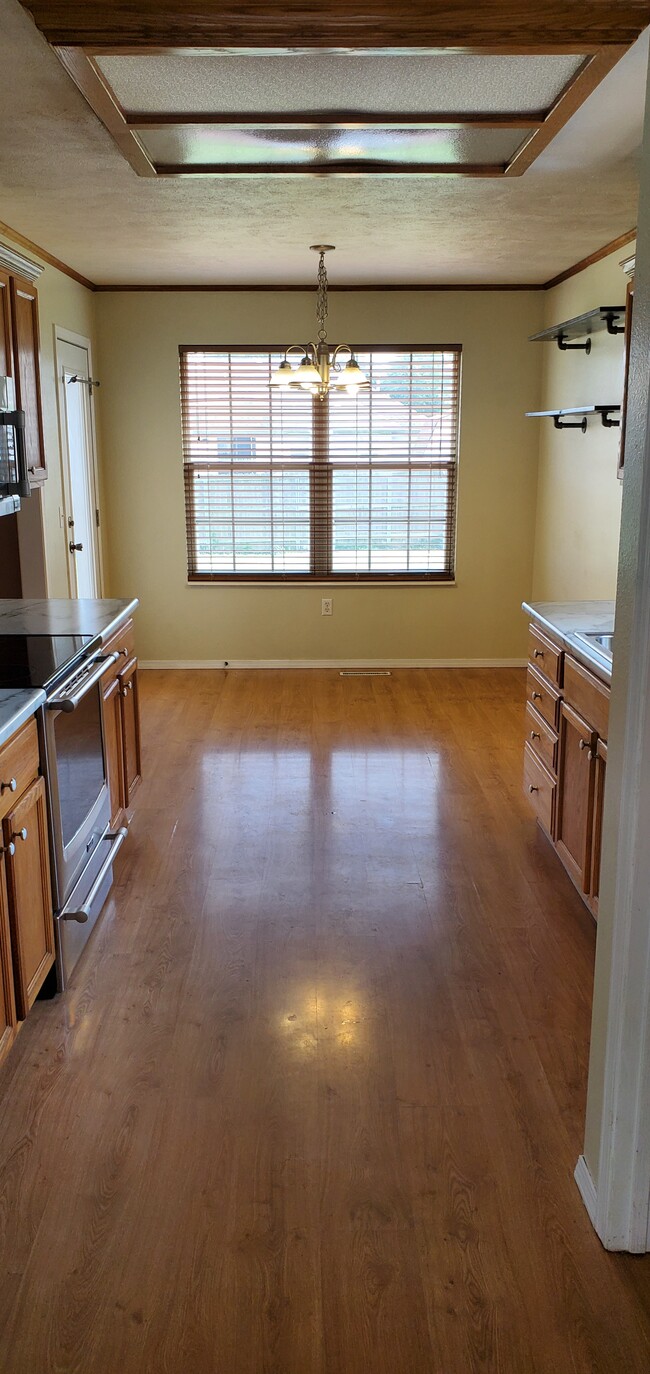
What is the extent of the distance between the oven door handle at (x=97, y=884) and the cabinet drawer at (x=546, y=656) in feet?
5.36

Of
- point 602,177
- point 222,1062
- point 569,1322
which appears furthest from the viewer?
point 602,177

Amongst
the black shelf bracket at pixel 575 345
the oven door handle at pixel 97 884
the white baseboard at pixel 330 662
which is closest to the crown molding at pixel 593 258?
the black shelf bracket at pixel 575 345

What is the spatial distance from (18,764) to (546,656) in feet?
6.57

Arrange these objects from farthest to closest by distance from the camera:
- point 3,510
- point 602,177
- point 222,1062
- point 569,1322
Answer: point 602,177 < point 3,510 < point 222,1062 < point 569,1322

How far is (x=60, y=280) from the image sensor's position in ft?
18.5

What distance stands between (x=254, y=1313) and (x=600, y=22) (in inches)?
109

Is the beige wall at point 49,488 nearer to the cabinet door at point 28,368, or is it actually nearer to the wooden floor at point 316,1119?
the cabinet door at point 28,368

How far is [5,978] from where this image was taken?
2.38 metres

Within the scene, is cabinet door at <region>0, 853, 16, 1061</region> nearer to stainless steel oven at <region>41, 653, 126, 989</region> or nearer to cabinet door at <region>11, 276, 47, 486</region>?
stainless steel oven at <region>41, 653, 126, 989</region>

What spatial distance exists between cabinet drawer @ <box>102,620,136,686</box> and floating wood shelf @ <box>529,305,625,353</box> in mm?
2456

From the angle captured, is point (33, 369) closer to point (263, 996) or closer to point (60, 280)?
point (60, 280)

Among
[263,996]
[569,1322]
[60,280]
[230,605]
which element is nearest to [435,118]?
[263,996]

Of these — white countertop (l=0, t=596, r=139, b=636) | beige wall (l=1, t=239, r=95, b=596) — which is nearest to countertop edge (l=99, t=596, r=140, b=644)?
white countertop (l=0, t=596, r=139, b=636)

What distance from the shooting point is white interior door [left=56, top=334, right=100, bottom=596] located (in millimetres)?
5695
